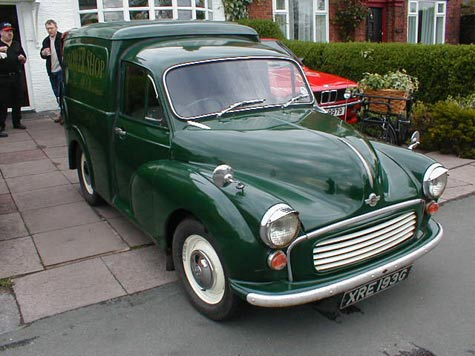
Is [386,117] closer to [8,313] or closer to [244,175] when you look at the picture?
[244,175]

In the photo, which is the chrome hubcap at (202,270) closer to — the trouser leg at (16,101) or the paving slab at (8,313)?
the paving slab at (8,313)

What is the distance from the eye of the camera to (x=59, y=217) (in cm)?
586

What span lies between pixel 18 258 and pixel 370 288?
3.26 metres

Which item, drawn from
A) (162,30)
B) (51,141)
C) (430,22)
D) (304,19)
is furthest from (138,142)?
(430,22)

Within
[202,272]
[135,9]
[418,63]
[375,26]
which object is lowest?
[202,272]

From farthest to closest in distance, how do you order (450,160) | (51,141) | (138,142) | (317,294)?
(51,141), (450,160), (138,142), (317,294)

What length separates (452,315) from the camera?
12.2 ft

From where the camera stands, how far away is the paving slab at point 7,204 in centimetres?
610

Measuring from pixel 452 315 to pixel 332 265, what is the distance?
113cm

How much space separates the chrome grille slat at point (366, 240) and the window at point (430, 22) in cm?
1816

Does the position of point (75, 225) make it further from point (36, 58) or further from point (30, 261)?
point (36, 58)

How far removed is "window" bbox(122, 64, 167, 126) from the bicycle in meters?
4.37

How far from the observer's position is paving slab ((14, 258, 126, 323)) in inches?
156

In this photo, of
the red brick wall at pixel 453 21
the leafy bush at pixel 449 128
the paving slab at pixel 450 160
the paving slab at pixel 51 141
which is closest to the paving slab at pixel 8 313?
the paving slab at pixel 51 141
